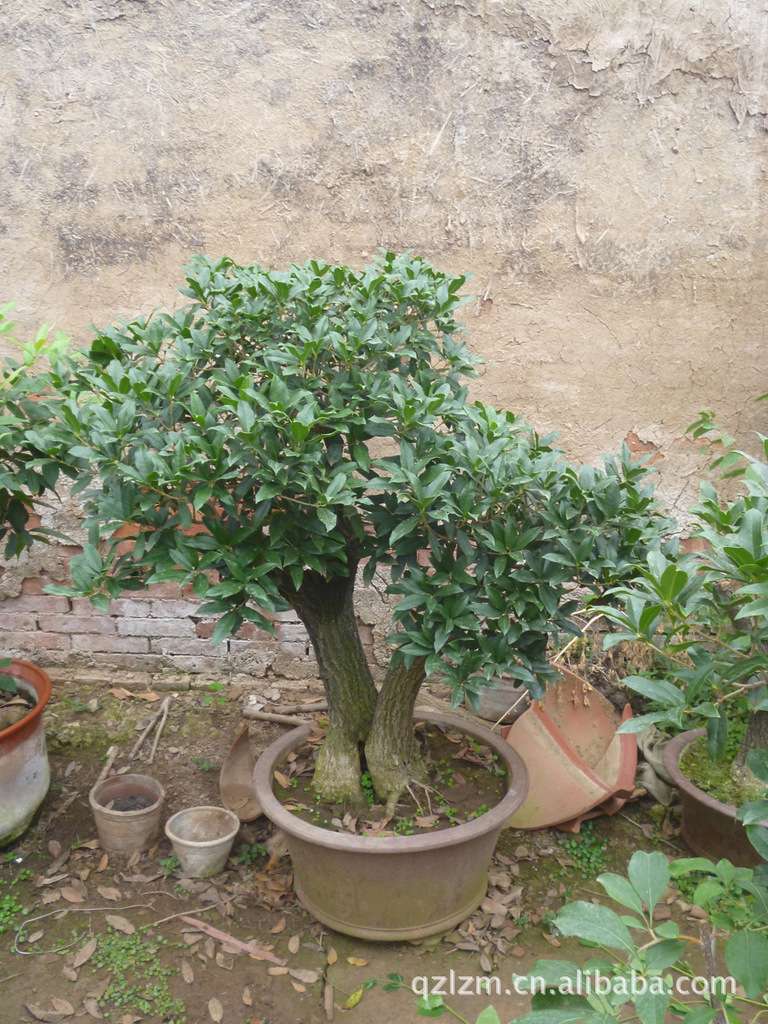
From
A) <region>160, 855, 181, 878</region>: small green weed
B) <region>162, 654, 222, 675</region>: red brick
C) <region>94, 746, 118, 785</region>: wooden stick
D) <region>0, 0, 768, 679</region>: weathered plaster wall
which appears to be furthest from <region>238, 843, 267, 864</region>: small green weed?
<region>0, 0, 768, 679</region>: weathered plaster wall

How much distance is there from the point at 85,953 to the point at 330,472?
1.52 metres

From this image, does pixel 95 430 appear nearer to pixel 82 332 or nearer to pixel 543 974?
pixel 543 974

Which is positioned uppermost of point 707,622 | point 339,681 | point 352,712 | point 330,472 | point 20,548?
point 330,472

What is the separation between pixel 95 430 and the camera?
1693mm

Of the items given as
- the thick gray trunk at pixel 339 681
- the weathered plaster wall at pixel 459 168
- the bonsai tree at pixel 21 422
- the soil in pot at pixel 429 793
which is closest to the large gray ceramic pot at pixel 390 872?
the soil in pot at pixel 429 793

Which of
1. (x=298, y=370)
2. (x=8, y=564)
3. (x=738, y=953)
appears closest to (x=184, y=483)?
(x=298, y=370)

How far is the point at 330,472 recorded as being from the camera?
177 cm

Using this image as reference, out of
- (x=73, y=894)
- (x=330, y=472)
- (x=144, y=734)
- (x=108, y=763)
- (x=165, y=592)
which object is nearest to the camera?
(x=330, y=472)

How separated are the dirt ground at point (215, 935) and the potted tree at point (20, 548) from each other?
17 centimetres

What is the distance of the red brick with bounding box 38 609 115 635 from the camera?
3.28 meters

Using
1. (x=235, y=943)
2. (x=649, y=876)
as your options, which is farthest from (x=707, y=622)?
(x=235, y=943)

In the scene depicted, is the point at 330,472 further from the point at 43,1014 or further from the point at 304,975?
the point at 43,1014

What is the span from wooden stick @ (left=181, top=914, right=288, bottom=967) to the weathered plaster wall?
2103 mm

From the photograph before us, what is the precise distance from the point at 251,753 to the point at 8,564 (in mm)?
1379
